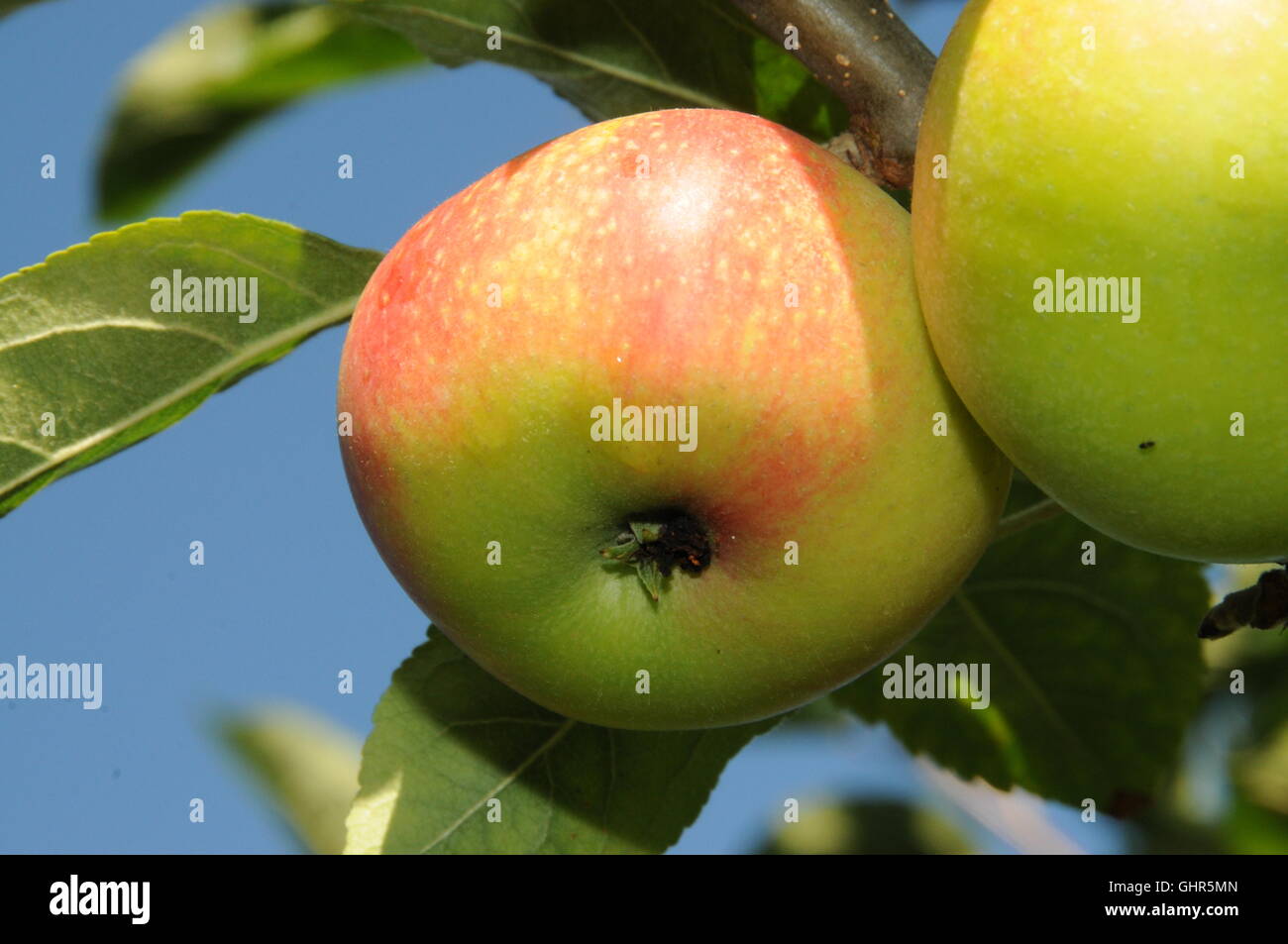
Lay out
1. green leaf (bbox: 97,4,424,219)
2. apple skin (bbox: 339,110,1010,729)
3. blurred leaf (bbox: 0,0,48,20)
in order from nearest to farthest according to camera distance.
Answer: apple skin (bbox: 339,110,1010,729)
blurred leaf (bbox: 0,0,48,20)
green leaf (bbox: 97,4,424,219)

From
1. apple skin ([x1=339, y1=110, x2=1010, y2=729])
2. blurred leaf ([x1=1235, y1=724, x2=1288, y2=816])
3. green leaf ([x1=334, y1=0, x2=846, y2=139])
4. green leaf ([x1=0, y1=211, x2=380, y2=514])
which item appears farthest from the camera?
blurred leaf ([x1=1235, y1=724, x2=1288, y2=816])

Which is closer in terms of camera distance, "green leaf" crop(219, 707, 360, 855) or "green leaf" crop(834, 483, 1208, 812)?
"green leaf" crop(834, 483, 1208, 812)

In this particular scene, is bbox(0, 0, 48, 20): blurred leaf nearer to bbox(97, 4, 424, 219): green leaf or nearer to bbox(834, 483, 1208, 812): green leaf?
bbox(97, 4, 424, 219): green leaf

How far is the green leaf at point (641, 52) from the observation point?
1.75 metres

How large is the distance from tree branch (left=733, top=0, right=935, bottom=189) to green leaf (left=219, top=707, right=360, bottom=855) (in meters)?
1.94

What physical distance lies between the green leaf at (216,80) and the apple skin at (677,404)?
950mm

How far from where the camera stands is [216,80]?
93.7 inches

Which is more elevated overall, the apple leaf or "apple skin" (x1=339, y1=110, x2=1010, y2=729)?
"apple skin" (x1=339, y1=110, x2=1010, y2=729)

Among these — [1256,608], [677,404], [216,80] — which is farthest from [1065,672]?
[216,80]

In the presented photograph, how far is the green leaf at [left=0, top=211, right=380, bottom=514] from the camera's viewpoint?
164 centimetres

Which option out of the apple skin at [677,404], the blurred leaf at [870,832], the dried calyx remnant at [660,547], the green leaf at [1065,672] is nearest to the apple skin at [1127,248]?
the apple skin at [677,404]

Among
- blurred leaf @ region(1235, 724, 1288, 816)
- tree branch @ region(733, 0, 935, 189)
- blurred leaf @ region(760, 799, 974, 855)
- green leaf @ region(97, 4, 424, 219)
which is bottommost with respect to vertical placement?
blurred leaf @ region(760, 799, 974, 855)

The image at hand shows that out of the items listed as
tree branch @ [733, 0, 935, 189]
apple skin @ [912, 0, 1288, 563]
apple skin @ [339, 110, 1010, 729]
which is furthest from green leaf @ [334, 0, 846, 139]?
apple skin @ [912, 0, 1288, 563]

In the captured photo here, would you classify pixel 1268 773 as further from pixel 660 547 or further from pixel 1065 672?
pixel 660 547
